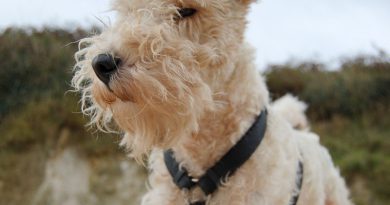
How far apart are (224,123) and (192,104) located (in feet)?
1.42

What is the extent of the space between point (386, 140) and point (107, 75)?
23.9 ft

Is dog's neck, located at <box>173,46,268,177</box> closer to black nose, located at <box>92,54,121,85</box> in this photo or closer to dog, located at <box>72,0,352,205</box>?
dog, located at <box>72,0,352,205</box>

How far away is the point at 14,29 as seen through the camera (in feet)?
30.3

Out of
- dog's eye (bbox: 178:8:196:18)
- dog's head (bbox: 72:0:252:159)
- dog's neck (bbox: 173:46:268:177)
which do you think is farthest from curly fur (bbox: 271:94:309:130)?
dog's eye (bbox: 178:8:196:18)

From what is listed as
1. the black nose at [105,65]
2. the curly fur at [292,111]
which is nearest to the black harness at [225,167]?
the black nose at [105,65]

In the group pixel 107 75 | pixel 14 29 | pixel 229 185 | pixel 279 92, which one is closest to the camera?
pixel 107 75

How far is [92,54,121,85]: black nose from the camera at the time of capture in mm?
2611

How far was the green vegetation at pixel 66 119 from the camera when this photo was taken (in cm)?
822

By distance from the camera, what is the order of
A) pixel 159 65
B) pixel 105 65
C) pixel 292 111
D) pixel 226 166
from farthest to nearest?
1. pixel 292 111
2. pixel 226 166
3. pixel 159 65
4. pixel 105 65

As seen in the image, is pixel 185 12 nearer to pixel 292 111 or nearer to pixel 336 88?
pixel 292 111

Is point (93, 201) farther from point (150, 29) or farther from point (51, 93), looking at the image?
point (150, 29)

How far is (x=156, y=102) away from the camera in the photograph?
2791 millimetres

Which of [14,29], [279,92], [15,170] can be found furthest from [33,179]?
[279,92]

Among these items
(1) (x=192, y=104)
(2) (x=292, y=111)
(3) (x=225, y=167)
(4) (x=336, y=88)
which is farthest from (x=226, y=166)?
(4) (x=336, y=88)
